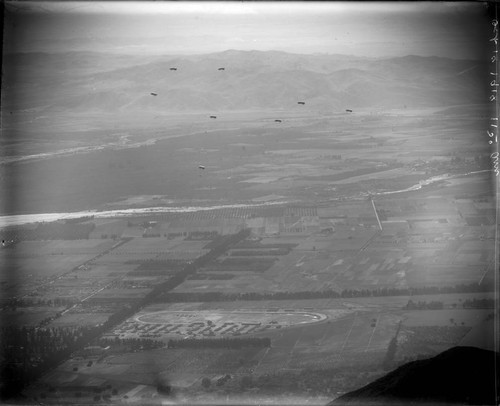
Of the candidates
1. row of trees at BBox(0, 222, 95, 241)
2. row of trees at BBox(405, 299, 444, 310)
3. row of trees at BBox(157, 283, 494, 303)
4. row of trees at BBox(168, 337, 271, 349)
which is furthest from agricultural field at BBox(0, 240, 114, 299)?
row of trees at BBox(405, 299, 444, 310)

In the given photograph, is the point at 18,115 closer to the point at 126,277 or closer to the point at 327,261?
the point at 126,277

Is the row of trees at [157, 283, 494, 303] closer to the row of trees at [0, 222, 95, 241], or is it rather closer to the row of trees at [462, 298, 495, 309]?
the row of trees at [462, 298, 495, 309]

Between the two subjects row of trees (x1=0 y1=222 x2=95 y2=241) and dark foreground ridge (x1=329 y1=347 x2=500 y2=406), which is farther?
row of trees (x1=0 y1=222 x2=95 y2=241)

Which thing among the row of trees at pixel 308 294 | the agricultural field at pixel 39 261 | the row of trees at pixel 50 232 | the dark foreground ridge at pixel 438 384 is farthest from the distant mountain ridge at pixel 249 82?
the dark foreground ridge at pixel 438 384

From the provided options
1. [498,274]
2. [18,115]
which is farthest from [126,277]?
[498,274]

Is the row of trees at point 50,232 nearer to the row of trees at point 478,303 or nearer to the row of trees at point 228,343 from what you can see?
the row of trees at point 228,343

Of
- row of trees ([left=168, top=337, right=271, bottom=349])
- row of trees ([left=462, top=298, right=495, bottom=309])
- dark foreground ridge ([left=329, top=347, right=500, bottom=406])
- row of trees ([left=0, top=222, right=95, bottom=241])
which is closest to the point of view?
dark foreground ridge ([left=329, top=347, right=500, bottom=406])
